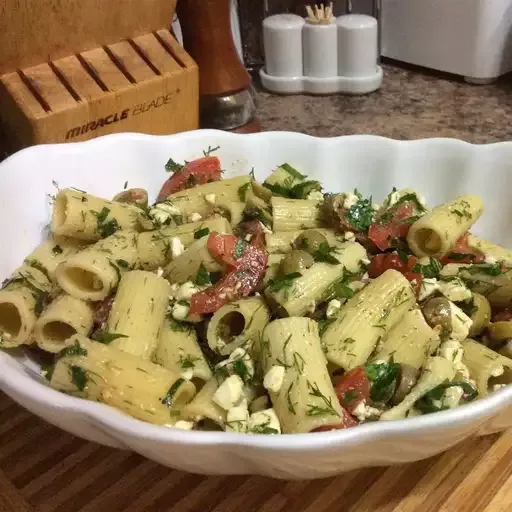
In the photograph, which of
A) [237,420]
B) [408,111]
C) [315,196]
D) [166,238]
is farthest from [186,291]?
[408,111]

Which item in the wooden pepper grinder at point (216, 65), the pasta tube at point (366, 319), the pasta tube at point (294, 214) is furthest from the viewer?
the wooden pepper grinder at point (216, 65)

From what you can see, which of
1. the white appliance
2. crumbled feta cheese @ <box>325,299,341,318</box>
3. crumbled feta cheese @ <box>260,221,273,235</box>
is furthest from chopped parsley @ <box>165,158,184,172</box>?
the white appliance

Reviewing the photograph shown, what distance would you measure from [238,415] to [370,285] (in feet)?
0.93

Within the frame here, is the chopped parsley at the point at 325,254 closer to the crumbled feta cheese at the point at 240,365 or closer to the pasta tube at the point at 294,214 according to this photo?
the pasta tube at the point at 294,214

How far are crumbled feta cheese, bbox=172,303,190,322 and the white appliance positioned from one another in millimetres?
1233

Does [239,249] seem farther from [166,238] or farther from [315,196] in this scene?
[315,196]

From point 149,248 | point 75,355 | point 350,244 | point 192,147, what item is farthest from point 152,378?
point 192,147

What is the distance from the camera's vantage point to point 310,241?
3.41 feet

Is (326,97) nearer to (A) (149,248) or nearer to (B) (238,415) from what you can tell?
(A) (149,248)

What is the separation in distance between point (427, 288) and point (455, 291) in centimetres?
4

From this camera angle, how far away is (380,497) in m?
0.84

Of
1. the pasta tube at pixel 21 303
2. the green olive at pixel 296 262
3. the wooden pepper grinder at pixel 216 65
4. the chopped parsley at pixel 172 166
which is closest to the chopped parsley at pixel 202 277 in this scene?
the green olive at pixel 296 262

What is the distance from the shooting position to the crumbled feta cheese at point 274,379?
2.69 ft

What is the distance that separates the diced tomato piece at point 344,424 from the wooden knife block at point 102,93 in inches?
27.8
